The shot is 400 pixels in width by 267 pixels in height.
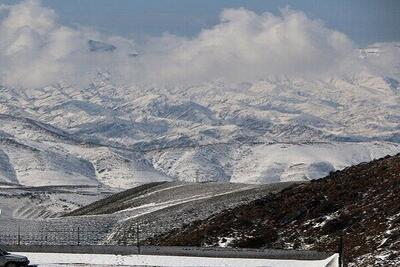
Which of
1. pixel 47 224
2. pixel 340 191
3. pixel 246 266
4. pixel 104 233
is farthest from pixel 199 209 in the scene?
pixel 246 266

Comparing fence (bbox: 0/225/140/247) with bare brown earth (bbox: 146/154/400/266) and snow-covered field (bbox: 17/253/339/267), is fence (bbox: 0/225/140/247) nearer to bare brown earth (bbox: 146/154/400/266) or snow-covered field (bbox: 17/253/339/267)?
bare brown earth (bbox: 146/154/400/266)

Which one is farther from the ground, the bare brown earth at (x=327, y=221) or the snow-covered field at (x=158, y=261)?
the bare brown earth at (x=327, y=221)

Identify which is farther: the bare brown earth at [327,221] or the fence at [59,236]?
the fence at [59,236]

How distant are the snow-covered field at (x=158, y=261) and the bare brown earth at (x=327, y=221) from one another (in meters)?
3.04

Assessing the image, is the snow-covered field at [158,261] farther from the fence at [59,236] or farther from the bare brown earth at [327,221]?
the fence at [59,236]

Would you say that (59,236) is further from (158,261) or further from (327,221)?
(158,261)

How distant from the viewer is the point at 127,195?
130 meters

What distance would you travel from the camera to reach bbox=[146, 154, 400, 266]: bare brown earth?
153 ft

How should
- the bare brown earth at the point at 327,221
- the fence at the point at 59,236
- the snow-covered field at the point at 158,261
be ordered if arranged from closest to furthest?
the snow-covered field at the point at 158,261
the bare brown earth at the point at 327,221
the fence at the point at 59,236

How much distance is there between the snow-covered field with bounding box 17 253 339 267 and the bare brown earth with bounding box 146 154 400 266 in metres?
3.04

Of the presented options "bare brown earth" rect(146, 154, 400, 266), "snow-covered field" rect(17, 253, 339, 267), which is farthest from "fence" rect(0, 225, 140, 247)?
"snow-covered field" rect(17, 253, 339, 267)

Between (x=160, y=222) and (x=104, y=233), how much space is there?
5.43m

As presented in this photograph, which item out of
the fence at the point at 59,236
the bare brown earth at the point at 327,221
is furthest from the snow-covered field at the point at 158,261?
the fence at the point at 59,236

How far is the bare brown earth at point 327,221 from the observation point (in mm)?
46625
